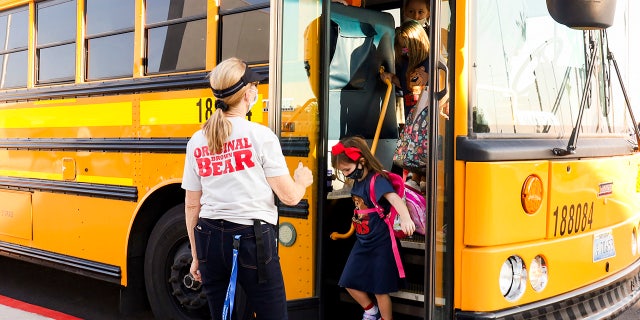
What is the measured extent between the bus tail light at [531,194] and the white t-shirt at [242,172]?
1065mm

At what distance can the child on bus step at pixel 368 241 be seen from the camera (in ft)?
11.0

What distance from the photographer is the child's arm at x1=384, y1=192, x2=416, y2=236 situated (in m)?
3.17

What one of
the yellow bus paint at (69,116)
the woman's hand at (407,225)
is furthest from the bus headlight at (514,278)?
the yellow bus paint at (69,116)

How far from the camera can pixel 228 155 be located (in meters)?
2.65

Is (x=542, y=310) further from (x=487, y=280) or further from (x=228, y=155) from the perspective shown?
(x=228, y=155)

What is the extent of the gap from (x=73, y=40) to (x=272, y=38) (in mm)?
2267

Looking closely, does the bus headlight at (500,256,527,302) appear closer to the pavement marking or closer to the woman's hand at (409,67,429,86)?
the woman's hand at (409,67,429,86)

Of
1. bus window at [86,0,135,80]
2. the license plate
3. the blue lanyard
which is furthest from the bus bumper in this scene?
bus window at [86,0,135,80]

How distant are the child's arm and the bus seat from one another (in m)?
0.72

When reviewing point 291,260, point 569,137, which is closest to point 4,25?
point 291,260

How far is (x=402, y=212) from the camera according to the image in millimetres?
3223

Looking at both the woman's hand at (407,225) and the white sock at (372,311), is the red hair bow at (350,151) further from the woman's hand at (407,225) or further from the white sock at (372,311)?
the white sock at (372,311)

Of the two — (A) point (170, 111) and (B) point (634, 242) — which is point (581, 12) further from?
(A) point (170, 111)

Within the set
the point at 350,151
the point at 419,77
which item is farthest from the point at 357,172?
the point at 419,77
